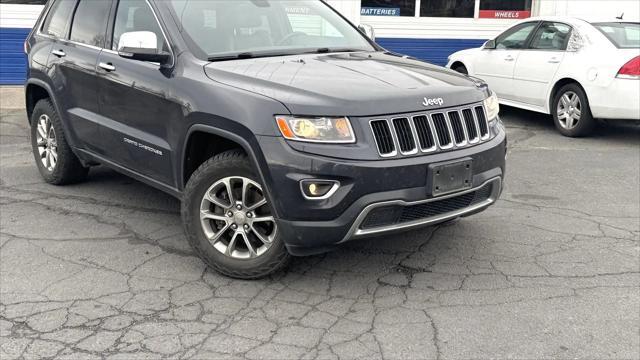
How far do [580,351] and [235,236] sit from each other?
2001mm

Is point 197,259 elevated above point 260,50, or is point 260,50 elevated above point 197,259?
point 260,50

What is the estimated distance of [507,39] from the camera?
31.5 feet

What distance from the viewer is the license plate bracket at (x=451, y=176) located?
148 inches

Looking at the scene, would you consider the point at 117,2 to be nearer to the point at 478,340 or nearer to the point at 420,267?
the point at 420,267

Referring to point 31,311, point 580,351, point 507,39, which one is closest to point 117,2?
point 31,311

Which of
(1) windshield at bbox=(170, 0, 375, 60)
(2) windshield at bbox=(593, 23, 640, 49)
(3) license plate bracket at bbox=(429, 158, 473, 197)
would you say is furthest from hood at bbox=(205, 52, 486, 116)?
(2) windshield at bbox=(593, 23, 640, 49)

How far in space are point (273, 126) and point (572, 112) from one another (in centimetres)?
588

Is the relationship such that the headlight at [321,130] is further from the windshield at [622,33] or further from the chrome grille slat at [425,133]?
the windshield at [622,33]

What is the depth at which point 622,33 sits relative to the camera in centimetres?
818

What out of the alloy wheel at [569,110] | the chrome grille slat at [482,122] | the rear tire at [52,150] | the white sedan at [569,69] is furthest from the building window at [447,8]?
the chrome grille slat at [482,122]

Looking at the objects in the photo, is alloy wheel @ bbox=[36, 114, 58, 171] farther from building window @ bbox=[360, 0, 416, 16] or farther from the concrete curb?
building window @ bbox=[360, 0, 416, 16]

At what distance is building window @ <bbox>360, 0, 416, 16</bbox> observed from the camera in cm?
1241

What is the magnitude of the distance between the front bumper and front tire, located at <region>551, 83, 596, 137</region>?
515 cm

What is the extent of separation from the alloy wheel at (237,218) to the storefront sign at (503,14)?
33.7 ft
